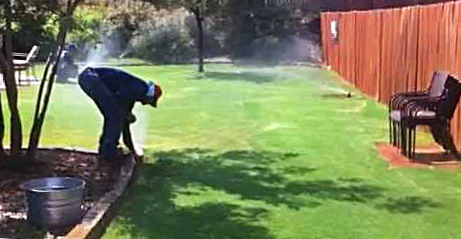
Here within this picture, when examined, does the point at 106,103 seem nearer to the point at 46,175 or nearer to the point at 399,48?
the point at 46,175

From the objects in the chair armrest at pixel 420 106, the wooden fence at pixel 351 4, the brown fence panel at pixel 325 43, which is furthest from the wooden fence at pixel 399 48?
the wooden fence at pixel 351 4

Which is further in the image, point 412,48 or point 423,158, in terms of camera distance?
point 412,48

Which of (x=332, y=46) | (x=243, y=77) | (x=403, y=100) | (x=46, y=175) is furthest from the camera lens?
(x=332, y=46)

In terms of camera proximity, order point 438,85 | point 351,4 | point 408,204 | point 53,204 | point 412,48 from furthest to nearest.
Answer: point 351,4, point 412,48, point 438,85, point 408,204, point 53,204

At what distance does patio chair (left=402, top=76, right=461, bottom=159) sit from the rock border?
3544mm

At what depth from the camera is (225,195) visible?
794 cm

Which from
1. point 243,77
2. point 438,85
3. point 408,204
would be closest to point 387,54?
point 438,85

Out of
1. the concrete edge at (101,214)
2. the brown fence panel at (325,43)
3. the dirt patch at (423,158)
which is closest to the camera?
the concrete edge at (101,214)

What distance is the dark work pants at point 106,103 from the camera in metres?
8.94

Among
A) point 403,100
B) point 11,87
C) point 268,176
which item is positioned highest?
point 11,87

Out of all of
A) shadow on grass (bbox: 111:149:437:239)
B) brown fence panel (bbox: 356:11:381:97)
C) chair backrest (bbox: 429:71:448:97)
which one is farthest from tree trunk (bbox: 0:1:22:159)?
brown fence panel (bbox: 356:11:381:97)

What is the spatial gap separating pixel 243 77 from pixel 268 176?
49.4 ft

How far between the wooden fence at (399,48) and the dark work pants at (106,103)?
4340 millimetres

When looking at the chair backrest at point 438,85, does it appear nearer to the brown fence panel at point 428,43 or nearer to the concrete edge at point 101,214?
the brown fence panel at point 428,43
